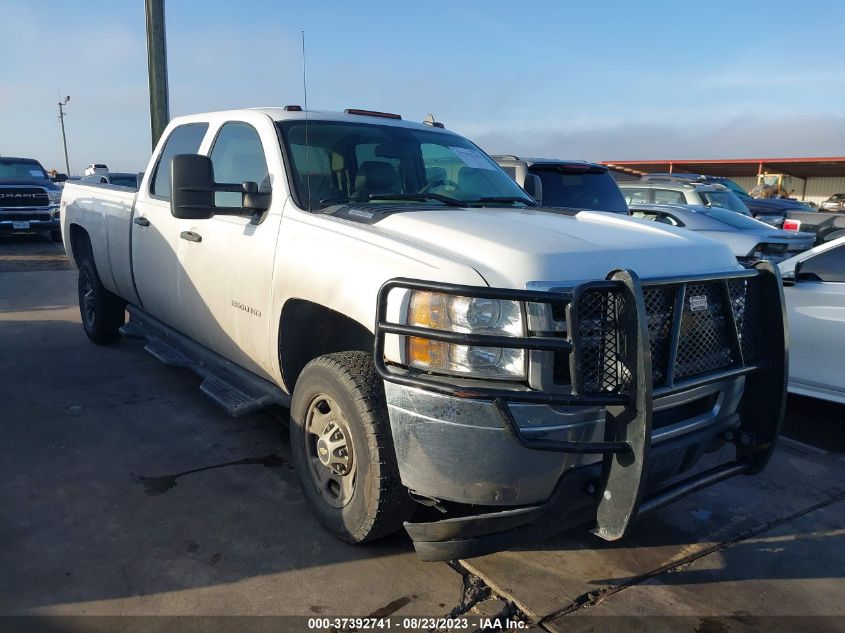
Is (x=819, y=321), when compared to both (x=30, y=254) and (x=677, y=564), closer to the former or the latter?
(x=677, y=564)

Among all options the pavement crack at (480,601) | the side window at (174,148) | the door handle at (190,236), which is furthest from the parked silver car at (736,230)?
the pavement crack at (480,601)

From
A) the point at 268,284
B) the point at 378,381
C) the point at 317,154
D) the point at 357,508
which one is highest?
the point at 317,154

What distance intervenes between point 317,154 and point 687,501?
2.82 metres

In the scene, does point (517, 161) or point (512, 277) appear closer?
point (512, 277)

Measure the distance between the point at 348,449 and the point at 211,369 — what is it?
1800mm

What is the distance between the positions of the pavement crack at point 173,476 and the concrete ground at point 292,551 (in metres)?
0.01

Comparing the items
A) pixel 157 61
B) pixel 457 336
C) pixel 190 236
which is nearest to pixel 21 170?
pixel 157 61

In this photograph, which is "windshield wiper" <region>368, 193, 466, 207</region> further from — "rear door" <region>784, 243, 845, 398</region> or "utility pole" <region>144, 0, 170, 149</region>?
"utility pole" <region>144, 0, 170, 149</region>

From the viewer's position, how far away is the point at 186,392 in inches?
214

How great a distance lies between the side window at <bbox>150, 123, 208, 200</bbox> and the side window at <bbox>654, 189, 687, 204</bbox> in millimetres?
10077

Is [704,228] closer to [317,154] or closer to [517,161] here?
[517,161]

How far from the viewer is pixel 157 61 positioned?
10.4 meters

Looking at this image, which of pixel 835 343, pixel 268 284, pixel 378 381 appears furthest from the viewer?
pixel 835 343

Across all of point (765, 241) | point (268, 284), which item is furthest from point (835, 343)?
point (765, 241)
